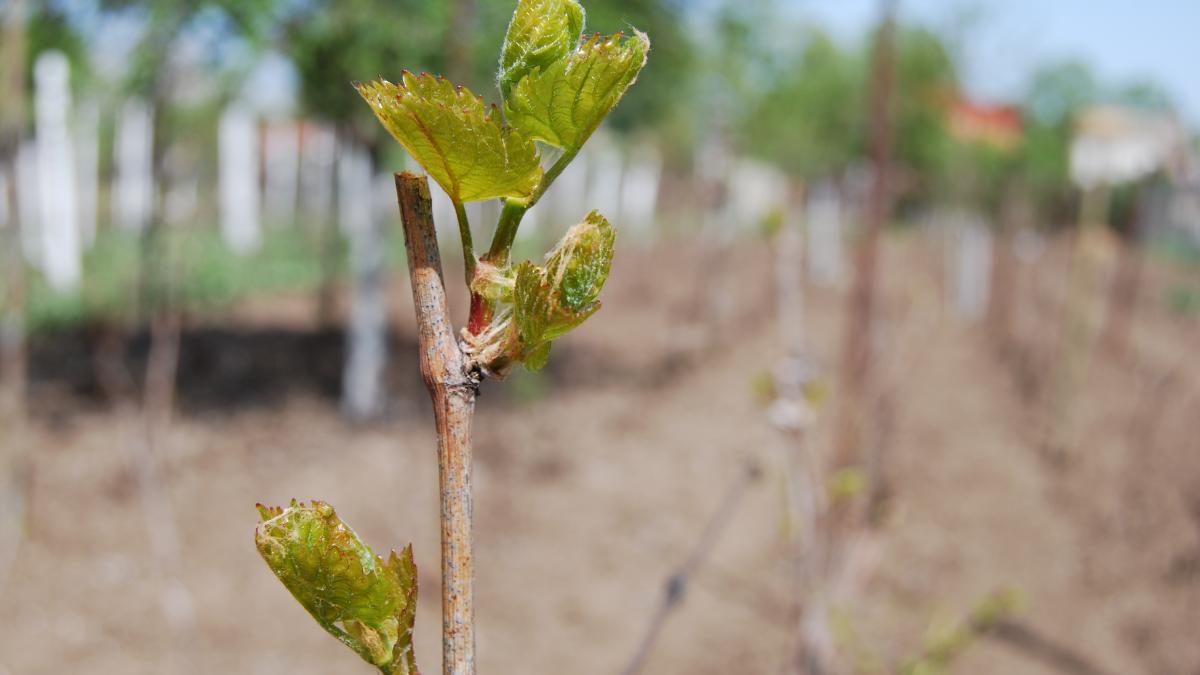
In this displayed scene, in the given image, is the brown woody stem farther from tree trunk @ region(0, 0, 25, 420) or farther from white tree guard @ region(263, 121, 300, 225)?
white tree guard @ region(263, 121, 300, 225)

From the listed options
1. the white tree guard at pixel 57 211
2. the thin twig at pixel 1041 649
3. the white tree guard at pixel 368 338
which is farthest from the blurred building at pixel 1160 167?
the white tree guard at pixel 57 211

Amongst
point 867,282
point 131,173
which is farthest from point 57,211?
point 867,282

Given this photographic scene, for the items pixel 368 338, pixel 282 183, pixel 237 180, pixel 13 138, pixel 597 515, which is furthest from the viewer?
pixel 282 183

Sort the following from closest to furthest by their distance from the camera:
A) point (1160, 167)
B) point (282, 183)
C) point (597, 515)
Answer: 1. point (597, 515)
2. point (1160, 167)
3. point (282, 183)

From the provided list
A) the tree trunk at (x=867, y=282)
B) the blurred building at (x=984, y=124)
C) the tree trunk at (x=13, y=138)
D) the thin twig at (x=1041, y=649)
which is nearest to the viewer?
the tree trunk at (x=867, y=282)

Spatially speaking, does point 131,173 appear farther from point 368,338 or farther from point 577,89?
point 577,89

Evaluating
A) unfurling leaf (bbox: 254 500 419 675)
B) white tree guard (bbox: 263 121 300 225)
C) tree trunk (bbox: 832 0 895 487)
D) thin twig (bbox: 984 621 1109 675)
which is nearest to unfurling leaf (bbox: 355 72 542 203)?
unfurling leaf (bbox: 254 500 419 675)

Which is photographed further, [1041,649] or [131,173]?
[131,173]

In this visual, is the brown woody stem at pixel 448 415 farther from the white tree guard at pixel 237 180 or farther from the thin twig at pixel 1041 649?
the white tree guard at pixel 237 180
